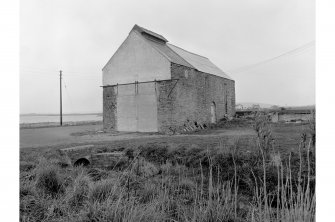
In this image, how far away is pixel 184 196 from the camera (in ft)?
12.7

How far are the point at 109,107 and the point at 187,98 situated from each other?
613 centimetres

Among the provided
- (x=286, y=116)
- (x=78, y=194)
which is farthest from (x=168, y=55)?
(x=78, y=194)

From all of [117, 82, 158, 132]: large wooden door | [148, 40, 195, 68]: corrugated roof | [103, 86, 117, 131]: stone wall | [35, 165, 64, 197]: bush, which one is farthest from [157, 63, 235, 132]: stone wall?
[35, 165, 64, 197]: bush

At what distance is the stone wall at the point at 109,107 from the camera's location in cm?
1933

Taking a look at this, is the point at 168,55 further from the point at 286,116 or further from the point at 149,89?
the point at 286,116

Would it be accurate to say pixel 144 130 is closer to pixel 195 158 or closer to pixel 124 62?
pixel 124 62

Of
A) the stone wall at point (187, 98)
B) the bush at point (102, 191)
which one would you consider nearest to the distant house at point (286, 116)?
the stone wall at point (187, 98)

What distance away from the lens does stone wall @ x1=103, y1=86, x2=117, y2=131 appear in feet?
63.4

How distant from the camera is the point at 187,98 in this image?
1870 centimetres
